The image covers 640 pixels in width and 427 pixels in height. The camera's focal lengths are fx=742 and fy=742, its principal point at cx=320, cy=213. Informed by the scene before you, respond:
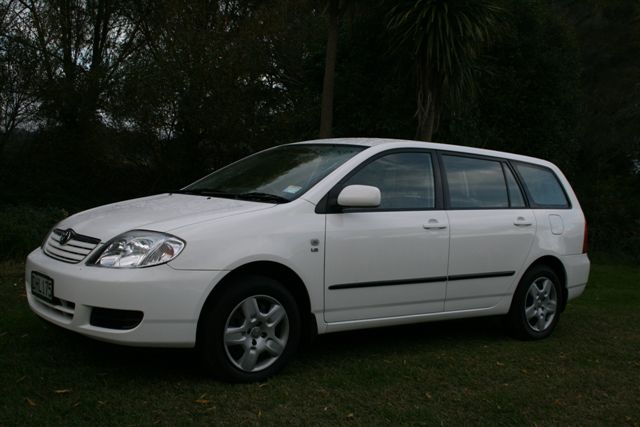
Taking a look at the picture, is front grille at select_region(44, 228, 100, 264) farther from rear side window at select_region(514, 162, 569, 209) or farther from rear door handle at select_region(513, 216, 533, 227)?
rear side window at select_region(514, 162, 569, 209)

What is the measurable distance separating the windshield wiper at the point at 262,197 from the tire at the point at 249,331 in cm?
53

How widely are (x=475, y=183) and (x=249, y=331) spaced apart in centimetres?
236

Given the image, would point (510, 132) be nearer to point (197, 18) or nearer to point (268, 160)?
point (197, 18)

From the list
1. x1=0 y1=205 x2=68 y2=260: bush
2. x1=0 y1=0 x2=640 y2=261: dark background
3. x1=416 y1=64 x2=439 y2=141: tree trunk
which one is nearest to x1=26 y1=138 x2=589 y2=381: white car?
x1=0 y1=205 x2=68 y2=260: bush

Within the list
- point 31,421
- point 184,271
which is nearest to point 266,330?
point 184,271

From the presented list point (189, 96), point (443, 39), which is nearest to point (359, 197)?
point (443, 39)

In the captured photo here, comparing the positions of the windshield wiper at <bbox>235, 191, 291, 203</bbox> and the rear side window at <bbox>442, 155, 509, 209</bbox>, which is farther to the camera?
A: the rear side window at <bbox>442, 155, 509, 209</bbox>

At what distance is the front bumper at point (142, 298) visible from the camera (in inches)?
158

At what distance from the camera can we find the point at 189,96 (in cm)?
1304

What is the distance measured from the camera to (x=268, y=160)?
18.3 feet

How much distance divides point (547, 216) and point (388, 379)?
7.76 ft

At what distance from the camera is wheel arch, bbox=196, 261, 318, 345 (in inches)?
168

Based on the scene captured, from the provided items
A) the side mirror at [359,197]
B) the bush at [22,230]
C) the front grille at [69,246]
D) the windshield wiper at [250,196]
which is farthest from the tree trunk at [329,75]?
the front grille at [69,246]

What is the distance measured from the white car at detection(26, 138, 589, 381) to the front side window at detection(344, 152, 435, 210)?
11mm
